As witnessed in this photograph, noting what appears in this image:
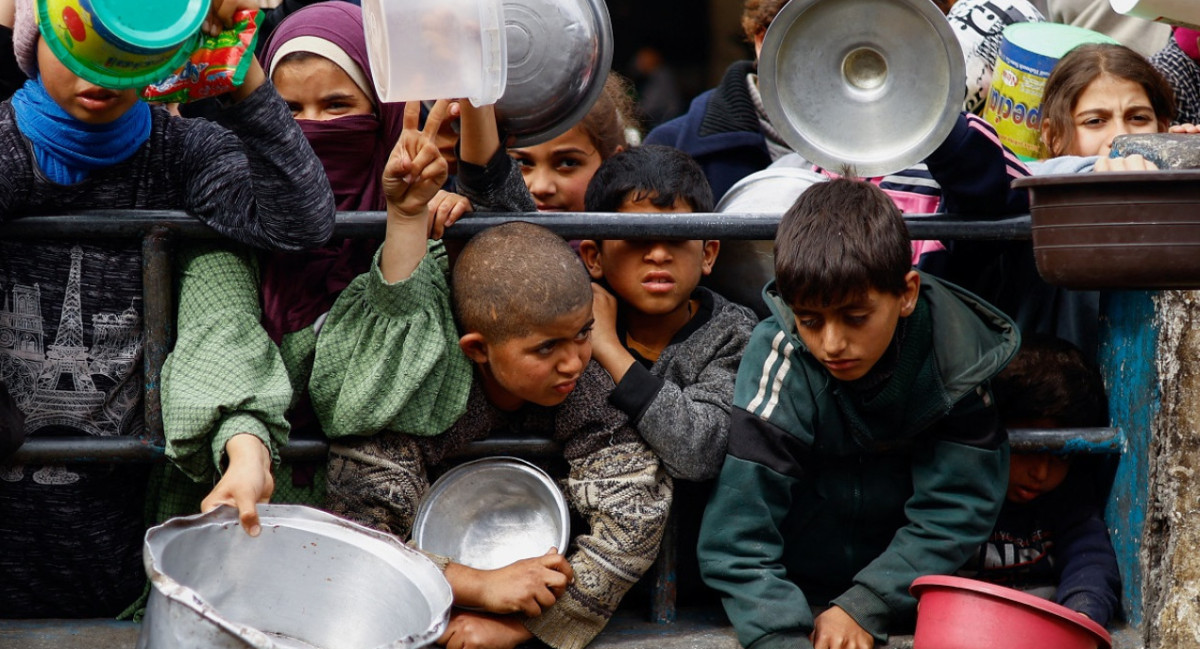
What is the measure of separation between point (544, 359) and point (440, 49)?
0.65 metres

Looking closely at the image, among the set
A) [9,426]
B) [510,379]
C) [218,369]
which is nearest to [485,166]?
[510,379]

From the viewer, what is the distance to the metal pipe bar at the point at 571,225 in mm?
2443

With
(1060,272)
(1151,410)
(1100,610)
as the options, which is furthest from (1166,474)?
(1060,272)

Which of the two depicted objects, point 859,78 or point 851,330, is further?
→ point 859,78

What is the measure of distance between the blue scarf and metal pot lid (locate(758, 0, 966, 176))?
4.55 feet

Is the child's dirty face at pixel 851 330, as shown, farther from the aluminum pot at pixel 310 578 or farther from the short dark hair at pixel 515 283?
the aluminum pot at pixel 310 578

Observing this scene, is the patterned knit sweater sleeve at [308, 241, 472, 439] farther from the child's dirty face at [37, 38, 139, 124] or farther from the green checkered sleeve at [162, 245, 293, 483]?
the child's dirty face at [37, 38, 139, 124]

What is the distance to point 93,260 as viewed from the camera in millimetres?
2543

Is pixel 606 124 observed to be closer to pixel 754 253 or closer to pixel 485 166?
pixel 754 253

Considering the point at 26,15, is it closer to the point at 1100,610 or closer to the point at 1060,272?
the point at 1060,272

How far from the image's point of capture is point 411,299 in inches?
99.7

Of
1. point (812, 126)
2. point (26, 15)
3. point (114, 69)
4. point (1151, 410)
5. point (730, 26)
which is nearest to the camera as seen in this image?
point (114, 69)

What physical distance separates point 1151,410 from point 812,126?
0.97 meters

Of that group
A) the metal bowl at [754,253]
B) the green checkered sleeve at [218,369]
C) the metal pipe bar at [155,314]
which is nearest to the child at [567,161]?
the metal bowl at [754,253]
